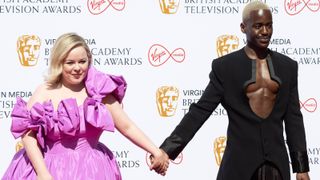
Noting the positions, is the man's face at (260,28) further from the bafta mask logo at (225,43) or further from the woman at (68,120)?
the bafta mask logo at (225,43)

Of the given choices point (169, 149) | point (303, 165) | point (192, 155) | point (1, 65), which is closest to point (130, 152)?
point (192, 155)

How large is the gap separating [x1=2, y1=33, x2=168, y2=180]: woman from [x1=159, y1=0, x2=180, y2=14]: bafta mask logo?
5.81 feet

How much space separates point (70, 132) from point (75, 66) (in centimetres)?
37

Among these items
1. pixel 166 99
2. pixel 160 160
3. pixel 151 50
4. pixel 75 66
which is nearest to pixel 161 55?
pixel 151 50

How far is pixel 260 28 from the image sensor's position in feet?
15.9

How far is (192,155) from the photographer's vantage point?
675 cm

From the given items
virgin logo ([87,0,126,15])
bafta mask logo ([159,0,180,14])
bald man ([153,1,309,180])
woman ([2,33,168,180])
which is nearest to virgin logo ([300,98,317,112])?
bafta mask logo ([159,0,180,14])

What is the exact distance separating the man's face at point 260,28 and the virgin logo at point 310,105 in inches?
81.4

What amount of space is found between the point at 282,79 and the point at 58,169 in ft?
4.43

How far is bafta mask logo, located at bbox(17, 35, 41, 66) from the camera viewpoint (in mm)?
6594

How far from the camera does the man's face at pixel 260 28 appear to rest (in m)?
4.82

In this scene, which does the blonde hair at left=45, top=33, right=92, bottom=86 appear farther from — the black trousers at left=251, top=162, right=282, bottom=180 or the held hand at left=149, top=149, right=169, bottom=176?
the black trousers at left=251, top=162, right=282, bottom=180

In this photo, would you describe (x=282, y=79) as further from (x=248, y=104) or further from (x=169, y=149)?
(x=169, y=149)

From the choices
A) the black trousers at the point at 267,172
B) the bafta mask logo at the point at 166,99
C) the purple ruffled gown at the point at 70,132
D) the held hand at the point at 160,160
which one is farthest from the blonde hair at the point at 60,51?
the bafta mask logo at the point at 166,99
